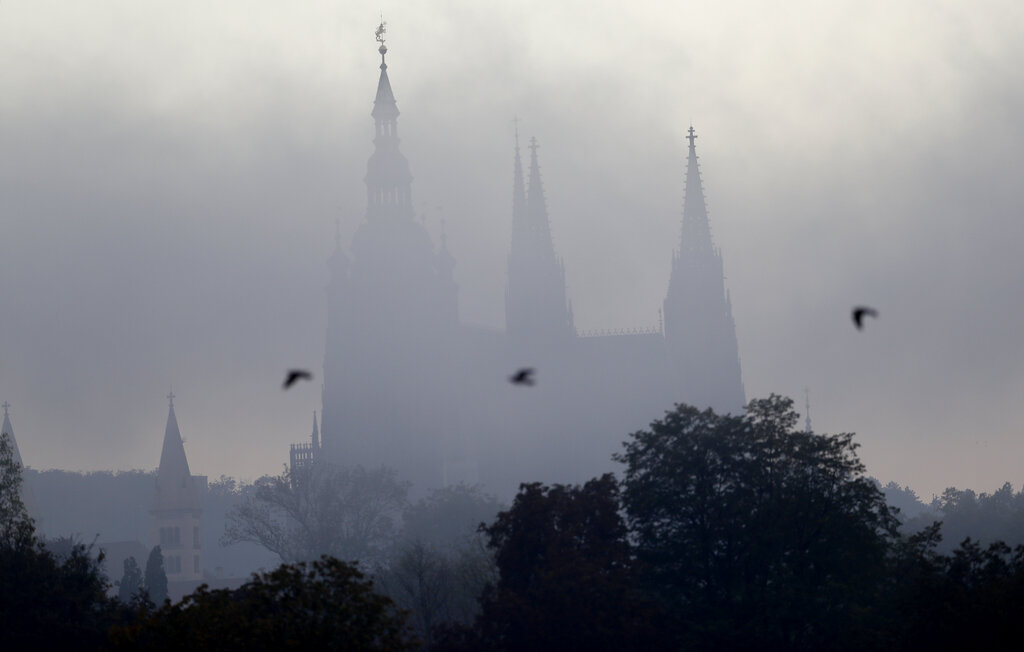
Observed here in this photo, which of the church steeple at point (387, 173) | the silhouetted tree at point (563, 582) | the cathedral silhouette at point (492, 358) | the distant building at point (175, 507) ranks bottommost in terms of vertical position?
the silhouetted tree at point (563, 582)

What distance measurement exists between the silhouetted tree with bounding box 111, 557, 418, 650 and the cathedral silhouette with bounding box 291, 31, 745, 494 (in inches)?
4493

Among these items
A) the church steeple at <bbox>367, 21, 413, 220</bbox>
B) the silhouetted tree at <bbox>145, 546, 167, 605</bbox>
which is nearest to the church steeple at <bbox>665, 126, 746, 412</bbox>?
the church steeple at <bbox>367, 21, 413, 220</bbox>

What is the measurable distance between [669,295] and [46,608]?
116427 mm

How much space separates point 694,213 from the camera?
169625 millimetres

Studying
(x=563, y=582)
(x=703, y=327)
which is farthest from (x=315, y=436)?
(x=563, y=582)

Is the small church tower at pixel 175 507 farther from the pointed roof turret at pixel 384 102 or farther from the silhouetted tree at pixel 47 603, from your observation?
the silhouetted tree at pixel 47 603

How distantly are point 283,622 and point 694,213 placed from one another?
428 feet

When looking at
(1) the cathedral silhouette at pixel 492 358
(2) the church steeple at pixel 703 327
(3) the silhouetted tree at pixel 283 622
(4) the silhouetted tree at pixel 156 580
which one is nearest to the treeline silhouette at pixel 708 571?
(3) the silhouetted tree at pixel 283 622

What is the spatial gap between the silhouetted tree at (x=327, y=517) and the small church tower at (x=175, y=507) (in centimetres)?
3767

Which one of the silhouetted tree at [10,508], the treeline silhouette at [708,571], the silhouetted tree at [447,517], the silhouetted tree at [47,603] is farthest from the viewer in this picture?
the silhouetted tree at [447,517]

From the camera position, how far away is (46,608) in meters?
55.6

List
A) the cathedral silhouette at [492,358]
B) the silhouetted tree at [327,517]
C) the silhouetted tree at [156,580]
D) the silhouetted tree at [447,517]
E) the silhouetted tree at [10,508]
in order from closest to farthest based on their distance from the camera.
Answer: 1. the silhouetted tree at [10,508]
2. the silhouetted tree at [327,517]
3. the silhouetted tree at [447,517]
4. the silhouetted tree at [156,580]
5. the cathedral silhouette at [492,358]

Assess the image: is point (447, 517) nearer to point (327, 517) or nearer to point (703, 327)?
point (327, 517)

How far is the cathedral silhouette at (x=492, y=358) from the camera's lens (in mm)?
159250
